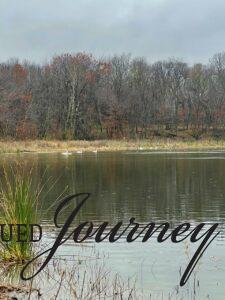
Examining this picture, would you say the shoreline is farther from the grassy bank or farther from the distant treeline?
the distant treeline

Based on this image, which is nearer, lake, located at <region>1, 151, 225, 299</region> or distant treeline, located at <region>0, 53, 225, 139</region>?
lake, located at <region>1, 151, 225, 299</region>

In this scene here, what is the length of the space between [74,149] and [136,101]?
100 ft

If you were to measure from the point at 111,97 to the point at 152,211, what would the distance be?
73.3m

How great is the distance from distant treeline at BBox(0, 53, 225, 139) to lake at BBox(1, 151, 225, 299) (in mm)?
41723

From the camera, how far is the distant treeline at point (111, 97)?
Answer: 272 ft

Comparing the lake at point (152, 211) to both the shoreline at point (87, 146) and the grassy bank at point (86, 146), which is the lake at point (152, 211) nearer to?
the shoreline at point (87, 146)

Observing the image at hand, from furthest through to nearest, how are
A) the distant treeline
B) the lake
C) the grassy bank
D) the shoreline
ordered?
1. the distant treeline
2. the grassy bank
3. the shoreline
4. the lake

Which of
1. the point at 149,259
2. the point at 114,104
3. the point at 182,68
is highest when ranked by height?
the point at 182,68

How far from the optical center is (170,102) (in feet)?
328

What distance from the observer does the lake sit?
387 inches

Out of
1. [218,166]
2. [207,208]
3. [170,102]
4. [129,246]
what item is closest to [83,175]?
[218,166]

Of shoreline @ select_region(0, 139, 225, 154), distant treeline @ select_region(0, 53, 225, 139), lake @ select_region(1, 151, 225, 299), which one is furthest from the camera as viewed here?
distant treeline @ select_region(0, 53, 225, 139)

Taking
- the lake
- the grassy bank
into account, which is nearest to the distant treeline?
the grassy bank

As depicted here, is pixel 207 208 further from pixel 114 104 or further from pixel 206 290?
pixel 114 104
